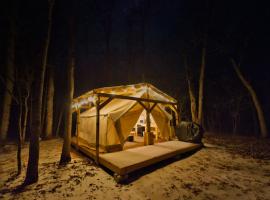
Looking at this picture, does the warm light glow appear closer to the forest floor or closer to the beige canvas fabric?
Result: the beige canvas fabric

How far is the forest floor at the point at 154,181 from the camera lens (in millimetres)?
3289

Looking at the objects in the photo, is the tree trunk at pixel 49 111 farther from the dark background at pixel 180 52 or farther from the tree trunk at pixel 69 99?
the tree trunk at pixel 69 99

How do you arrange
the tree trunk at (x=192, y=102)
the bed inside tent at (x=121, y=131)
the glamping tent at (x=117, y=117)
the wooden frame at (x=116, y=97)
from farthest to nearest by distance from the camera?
1. the tree trunk at (x=192, y=102)
2. the glamping tent at (x=117, y=117)
3. the wooden frame at (x=116, y=97)
4. the bed inside tent at (x=121, y=131)

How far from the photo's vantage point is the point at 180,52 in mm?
14242

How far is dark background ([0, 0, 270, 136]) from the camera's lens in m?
11.3

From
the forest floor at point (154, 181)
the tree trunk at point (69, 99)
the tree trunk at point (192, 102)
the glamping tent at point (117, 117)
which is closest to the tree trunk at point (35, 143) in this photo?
the forest floor at point (154, 181)

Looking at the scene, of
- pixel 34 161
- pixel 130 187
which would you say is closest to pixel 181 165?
pixel 130 187

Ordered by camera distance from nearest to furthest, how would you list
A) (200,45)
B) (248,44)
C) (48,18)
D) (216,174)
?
(48,18), (216,174), (248,44), (200,45)

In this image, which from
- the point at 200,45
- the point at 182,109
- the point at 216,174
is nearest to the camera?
the point at 216,174

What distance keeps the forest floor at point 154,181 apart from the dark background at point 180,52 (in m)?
7.21

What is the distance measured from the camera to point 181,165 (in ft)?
17.3

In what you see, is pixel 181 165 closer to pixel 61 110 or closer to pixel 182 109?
pixel 61 110

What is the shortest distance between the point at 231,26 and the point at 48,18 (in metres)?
13.0

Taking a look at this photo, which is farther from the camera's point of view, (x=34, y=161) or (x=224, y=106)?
(x=224, y=106)
